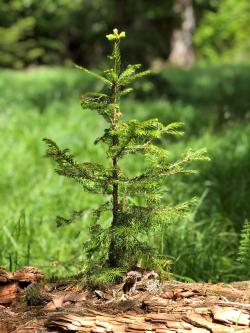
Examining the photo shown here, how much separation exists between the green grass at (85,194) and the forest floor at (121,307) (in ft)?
0.93

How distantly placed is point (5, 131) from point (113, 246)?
5217 mm

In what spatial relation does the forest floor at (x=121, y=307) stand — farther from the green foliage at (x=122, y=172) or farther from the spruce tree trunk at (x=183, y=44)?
the spruce tree trunk at (x=183, y=44)

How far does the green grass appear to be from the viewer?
3.30m

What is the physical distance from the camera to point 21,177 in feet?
17.7

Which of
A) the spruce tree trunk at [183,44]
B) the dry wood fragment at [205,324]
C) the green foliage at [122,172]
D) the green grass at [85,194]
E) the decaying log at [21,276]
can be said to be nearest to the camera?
the dry wood fragment at [205,324]

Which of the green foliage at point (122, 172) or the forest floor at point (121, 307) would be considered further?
the green foliage at point (122, 172)

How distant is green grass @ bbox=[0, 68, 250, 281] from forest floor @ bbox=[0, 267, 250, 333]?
284 mm

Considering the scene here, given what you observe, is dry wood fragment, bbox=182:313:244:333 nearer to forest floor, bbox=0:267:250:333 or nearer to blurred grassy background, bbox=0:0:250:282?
forest floor, bbox=0:267:250:333

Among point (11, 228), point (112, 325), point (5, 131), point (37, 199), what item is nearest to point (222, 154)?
point (37, 199)

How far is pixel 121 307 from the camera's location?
1906 mm

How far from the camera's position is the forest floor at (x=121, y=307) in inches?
70.2

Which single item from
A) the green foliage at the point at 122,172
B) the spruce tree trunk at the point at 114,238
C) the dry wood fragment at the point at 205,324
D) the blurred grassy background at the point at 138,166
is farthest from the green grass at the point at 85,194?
the dry wood fragment at the point at 205,324

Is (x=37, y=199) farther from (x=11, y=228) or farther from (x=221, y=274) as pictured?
(x=221, y=274)

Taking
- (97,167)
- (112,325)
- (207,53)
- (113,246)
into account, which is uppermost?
(207,53)
